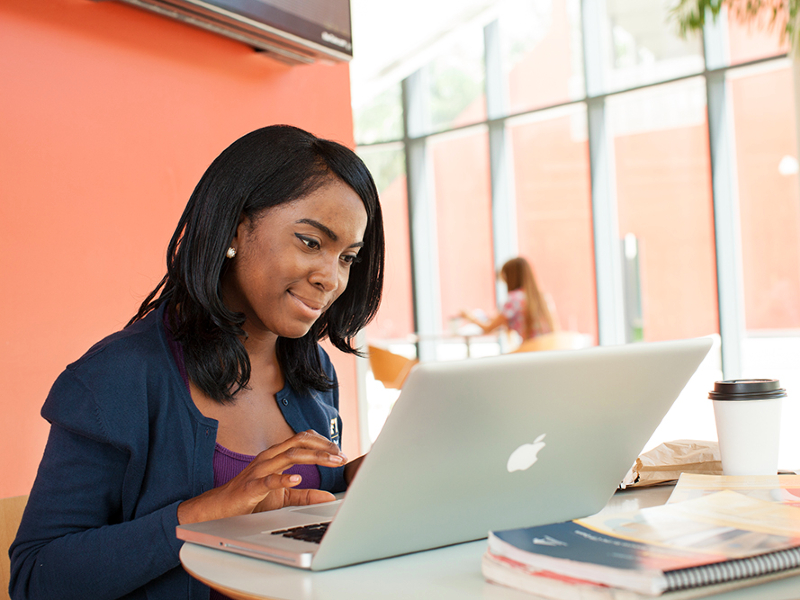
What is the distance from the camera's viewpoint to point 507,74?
23.5ft

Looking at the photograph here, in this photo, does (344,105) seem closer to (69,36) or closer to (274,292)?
(69,36)

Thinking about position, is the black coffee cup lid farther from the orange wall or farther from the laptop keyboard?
the orange wall

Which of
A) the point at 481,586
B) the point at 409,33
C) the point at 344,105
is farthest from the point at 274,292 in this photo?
the point at 409,33

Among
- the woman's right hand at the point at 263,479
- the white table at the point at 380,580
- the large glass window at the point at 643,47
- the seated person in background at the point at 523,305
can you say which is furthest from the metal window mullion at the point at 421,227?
the white table at the point at 380,580

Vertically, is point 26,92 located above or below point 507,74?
below

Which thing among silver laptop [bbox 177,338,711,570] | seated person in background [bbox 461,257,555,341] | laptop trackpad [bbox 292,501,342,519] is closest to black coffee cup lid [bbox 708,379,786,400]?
silver laptop [bbox 177,338,711,570]

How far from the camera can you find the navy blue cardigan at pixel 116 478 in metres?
1.11

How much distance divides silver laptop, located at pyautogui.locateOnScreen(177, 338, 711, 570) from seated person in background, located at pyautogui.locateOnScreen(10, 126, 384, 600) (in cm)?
13

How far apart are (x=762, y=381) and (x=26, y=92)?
1.59 metres

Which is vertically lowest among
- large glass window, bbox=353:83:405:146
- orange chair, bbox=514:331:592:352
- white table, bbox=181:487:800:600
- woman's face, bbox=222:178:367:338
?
orange chair, bbox=514:331:592:352

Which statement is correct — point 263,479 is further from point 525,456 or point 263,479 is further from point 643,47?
point 643,47

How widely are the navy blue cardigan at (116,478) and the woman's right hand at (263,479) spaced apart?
0.05m

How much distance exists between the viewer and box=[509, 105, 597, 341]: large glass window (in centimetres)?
686

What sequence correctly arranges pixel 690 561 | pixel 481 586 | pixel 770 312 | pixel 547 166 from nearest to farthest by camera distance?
pixel 690 561 < pixel 481 586 < pixel 770 312 < pixel 547 166
